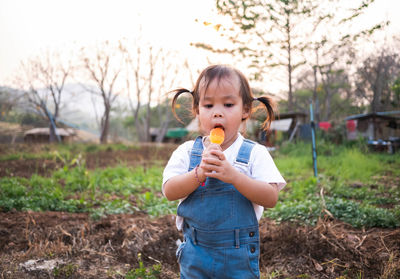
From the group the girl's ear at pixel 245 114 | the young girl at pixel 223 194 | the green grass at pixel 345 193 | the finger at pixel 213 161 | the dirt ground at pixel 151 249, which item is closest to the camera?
the finger at pixel 213 161

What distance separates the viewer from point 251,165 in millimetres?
1389

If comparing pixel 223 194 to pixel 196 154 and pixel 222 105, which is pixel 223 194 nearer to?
pixel 196 154

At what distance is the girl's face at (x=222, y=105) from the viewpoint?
1360 millimetres

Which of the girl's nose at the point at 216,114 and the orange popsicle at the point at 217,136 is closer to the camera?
the orange popsicle at the point at 217,136

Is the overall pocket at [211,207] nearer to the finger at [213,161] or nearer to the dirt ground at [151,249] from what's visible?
the finger at [213,161]

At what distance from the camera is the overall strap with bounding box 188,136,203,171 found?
4.60 ft

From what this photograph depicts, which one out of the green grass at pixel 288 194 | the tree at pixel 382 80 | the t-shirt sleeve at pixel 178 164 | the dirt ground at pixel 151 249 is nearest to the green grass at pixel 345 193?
the green grass at pixel 288 194

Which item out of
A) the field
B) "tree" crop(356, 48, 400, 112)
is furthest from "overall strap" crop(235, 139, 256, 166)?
"tree" crop(356, 48, 400, 112)

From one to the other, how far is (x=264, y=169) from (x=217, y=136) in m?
0.30

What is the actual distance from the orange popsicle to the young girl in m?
0.04

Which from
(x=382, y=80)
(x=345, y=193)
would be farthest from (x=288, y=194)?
(x=382, y=80)

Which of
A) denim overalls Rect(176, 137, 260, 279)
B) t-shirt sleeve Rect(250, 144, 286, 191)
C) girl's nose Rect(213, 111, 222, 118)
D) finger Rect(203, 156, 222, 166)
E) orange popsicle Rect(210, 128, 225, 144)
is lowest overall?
denim overalls Rect(176, 137, 260, 279)

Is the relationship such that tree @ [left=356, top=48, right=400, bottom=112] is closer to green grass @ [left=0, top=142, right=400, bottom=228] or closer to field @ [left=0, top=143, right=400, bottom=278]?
green grass @ [left=0, top=142, right=400, bottom=228]

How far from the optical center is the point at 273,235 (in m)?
2.60
